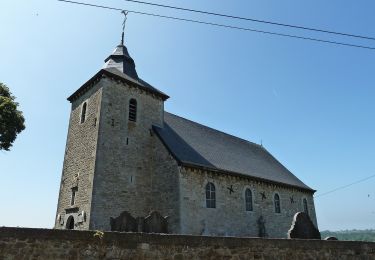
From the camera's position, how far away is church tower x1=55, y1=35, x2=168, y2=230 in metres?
15.6

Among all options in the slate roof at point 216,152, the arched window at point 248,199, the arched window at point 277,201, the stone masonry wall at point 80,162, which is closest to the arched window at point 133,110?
the slate roof at point 216,152

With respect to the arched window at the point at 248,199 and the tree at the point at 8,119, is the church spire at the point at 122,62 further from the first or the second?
the arched window at the point at 248,199

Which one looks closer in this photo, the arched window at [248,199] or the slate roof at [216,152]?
the slate roof at [216,152]

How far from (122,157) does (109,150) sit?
857 mm

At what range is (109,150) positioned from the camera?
16.7 m

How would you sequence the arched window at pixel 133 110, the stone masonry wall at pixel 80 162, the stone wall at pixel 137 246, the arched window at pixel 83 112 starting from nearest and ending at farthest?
1. the stone wall at pixel 137 246
2. the stone masonry wall at pixel 80 162
3. the arched window at pixel 133 110
4. the arched window at pixel 83 112

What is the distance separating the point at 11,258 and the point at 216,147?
17.5 meters

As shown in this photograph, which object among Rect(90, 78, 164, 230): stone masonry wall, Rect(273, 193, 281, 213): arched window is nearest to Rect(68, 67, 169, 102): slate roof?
Rect(90, 78, 164, 230): stone masonry wall

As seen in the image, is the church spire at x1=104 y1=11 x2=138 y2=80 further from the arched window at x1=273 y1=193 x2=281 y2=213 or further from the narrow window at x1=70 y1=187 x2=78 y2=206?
the arched window at x1=273 y1=193 x2=281 y2=213

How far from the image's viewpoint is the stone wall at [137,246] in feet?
19.6

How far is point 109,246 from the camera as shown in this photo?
22.2ft

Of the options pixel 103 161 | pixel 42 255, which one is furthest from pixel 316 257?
pixel 103 161

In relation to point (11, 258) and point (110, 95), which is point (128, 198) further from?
point (11, 258)

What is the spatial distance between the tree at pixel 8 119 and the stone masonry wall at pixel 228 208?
1050 centimetres
